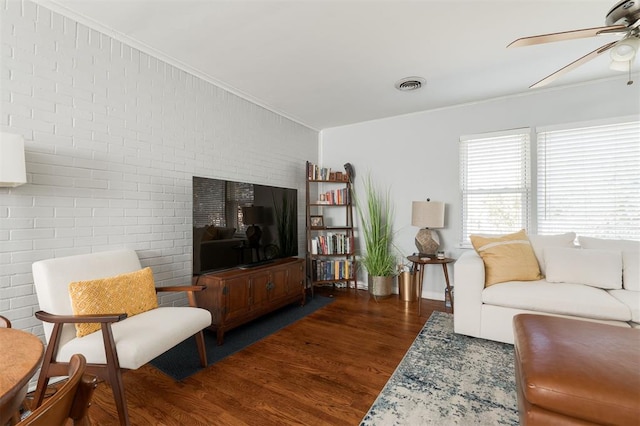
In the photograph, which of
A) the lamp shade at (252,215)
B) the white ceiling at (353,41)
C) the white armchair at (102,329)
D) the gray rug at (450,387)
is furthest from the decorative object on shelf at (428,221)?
the white armchair at (102,329)

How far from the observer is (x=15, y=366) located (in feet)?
2.73

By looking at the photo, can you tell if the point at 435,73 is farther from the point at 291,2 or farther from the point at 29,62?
the point at 29,62

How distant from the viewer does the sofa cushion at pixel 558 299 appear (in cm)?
209

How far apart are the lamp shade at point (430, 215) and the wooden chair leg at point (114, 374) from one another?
3080 millimetres

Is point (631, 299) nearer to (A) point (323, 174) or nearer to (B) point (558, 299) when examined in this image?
(B) point (558, 299)

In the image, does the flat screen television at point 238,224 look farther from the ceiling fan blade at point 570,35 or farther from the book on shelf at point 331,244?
the ceiling fan blade at point 570,35

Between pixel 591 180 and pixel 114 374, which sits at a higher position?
pixel 591 180

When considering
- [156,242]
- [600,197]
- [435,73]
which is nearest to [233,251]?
[156,242]

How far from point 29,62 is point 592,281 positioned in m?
4.41

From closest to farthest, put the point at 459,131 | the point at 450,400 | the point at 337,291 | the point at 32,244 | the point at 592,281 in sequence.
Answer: the point at 450,400 < the point at 32,244 < the point at 592,281 < the point at 459,131 < the point at 337,291

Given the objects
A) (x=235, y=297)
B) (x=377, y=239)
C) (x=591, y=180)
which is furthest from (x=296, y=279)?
(x=591, y=180)

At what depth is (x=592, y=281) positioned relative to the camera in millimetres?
2422

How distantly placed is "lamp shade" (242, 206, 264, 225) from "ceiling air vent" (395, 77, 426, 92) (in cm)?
196

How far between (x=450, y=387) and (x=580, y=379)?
870 mm
